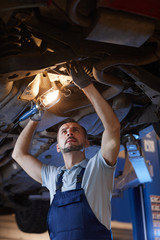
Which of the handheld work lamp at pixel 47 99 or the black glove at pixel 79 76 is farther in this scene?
the handheld work lamp at pixel 47 99

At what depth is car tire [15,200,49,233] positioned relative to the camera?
4.96m

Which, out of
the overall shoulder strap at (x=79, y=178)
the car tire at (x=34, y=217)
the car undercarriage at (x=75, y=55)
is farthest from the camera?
the car tire at (x=34, y=217)

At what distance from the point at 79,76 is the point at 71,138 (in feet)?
1.31

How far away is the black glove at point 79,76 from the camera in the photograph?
157 centimetres

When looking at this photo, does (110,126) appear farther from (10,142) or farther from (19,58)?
(10,142)

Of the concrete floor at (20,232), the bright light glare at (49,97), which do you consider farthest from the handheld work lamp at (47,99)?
the concrete floor at (20,232)

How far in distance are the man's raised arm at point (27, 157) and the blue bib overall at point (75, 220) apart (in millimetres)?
292

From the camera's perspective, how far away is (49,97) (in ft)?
6.08

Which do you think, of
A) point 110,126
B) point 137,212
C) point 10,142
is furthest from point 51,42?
point 137,212

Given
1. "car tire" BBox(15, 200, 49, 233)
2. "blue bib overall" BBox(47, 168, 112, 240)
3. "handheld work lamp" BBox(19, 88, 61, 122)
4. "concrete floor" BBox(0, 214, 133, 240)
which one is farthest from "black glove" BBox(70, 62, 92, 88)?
"concrete floor" BBox(0, 214, 133, 240)

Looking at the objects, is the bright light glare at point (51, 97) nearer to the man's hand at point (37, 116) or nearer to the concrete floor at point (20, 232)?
the man's hand at point (37, 116)

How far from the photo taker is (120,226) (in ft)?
22.9

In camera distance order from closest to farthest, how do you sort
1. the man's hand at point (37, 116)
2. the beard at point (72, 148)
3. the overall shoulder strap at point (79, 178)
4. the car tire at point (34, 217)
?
the overall shoulder strap at point (79, 178)
the beard at point (72, 148)
the man's hand at point (37, 116)
the car tire at point (34, 217)

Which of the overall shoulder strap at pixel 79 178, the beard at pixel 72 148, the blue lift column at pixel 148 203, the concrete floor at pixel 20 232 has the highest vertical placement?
the beard at pixel 72 148
